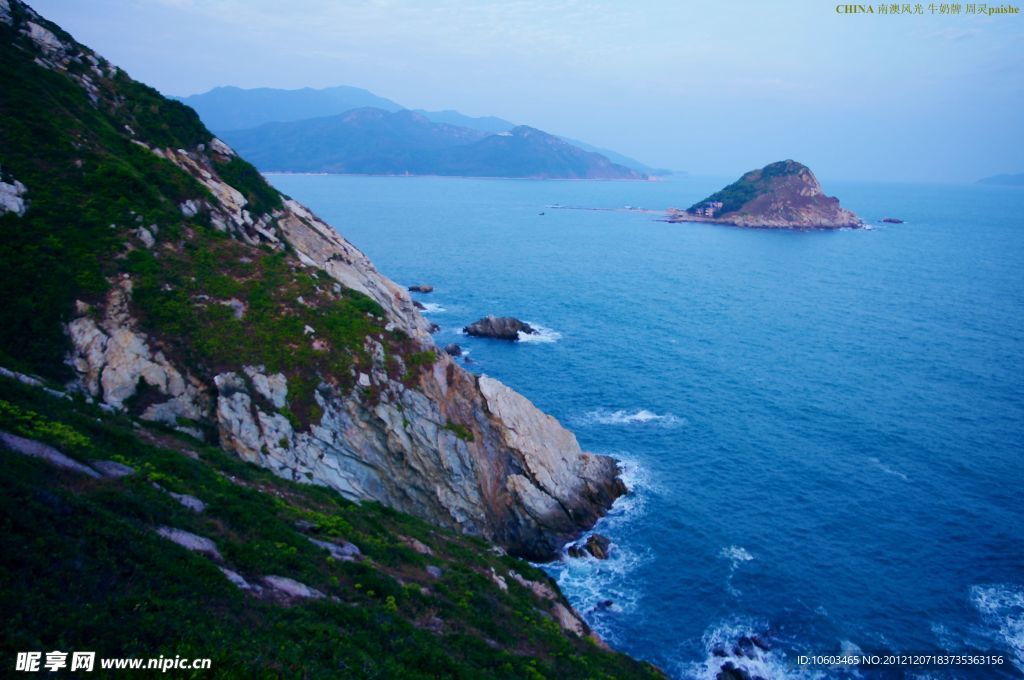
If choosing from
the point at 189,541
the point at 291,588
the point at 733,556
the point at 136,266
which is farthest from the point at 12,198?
the point at 733,556

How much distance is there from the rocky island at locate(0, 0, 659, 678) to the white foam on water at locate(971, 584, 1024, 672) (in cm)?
2497

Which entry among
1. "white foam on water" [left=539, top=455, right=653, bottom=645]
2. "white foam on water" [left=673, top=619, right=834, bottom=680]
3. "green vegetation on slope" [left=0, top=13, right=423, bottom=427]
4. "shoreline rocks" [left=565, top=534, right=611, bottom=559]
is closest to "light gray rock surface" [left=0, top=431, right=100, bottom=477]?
"green vegetation on slope" [left=0, top=13, right=423, bottom=427]

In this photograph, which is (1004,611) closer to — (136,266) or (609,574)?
(609,574)

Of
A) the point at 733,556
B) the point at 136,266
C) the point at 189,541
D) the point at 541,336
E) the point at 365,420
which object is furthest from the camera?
the point at 541,336

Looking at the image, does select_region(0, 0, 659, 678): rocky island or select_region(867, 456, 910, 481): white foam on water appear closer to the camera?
select_region(0, 0, 659, 678): rocky island

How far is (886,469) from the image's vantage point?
2096 inches

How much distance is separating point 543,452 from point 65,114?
4291 cm

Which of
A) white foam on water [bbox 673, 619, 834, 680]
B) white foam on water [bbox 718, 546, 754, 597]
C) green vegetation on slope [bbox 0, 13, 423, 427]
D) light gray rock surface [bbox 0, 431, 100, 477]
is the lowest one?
white foam on water [bbox 673, 619, 834, 680]

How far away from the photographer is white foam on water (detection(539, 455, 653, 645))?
3788 centimetres

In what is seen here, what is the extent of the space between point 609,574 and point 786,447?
1034 inches

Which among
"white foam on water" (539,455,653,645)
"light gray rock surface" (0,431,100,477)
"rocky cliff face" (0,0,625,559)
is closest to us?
"light gray rock surface" (0,431,100,477)

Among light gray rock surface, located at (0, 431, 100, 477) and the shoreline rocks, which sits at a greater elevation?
light gray rock surface, located at (0, 431, 100, 477)

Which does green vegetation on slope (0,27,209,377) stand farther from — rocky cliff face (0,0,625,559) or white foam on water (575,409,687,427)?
white foam on water (575,409,687,427)

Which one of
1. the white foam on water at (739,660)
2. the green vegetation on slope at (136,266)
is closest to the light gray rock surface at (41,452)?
the green vegetation on slope at (136,266)
